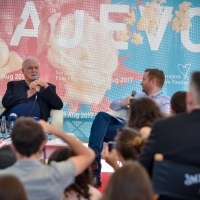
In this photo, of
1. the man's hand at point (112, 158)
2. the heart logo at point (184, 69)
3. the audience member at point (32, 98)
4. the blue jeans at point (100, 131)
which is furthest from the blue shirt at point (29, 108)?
the man's hand at point (112, 158)

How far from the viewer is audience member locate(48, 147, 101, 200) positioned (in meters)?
2.44

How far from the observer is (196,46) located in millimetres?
6234

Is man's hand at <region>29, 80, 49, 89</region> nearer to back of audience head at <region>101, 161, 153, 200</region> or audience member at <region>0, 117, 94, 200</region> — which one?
audience member at <region>0, 117, 94, 200</region>

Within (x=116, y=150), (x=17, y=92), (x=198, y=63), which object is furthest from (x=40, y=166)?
(x=198, y=63)

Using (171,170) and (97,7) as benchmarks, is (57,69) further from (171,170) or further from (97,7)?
(171,170)

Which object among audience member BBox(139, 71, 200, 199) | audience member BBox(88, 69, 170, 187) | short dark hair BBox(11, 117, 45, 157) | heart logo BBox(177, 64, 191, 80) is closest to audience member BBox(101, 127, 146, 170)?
audience member BBox(139, 71, 200, 199)

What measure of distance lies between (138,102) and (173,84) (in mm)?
3324

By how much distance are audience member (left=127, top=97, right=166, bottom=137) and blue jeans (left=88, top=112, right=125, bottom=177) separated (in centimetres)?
179

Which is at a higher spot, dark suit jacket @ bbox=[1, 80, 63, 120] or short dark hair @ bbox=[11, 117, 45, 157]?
short dark hair @ bbox=[11, 117, 45, 157]

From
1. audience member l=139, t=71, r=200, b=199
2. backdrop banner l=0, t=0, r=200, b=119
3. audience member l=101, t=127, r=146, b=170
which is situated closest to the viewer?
audience member l=139, t=71, r=200, b=199

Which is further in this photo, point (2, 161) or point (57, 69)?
point (57, 69)

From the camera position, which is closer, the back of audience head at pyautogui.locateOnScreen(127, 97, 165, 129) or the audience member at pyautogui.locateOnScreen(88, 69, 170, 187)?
the back of audience head at pyautogui.locateOnScreen(127, 97, 165, 129)

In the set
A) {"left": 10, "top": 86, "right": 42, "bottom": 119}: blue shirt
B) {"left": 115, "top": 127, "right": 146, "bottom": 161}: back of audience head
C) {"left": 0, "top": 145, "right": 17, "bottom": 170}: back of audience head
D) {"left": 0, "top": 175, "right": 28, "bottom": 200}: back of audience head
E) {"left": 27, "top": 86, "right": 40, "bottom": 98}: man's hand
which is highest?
{"left": 0, "top": 175, "right": 28, "bottom": 200}: back of audience head

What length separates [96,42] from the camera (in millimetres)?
6148
